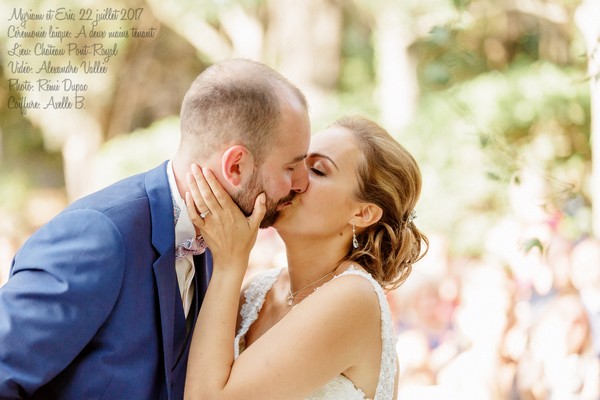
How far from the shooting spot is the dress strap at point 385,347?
2.55 meters

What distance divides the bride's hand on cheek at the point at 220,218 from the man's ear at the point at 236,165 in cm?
4

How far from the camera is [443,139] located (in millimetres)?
8633

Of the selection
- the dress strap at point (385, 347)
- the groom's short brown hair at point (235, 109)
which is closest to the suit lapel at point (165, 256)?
the groom's short brown hair at point (235, 109)

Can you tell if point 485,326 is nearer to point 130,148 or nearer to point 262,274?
point 262,274

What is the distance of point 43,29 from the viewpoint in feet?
29.0

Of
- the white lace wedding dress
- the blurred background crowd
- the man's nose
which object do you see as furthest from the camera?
the blurred background crowd

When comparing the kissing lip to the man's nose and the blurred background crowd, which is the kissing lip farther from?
the blurred background crowd

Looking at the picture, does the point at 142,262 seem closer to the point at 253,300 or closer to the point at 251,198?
the point at 251,198

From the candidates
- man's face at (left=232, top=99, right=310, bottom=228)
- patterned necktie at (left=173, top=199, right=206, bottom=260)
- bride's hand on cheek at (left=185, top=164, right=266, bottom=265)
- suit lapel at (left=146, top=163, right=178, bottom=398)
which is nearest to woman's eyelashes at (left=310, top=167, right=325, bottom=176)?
man's face at (left=232, top=99, right=310, bottom=228)

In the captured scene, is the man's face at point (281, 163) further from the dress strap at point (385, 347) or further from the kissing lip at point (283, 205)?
the dress strap at point (385, 347)

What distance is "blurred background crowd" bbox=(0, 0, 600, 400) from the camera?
4.78 meters

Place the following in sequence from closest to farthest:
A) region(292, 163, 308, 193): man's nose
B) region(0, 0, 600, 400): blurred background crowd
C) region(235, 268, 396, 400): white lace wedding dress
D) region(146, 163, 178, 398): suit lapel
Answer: region(146, 163, 178, 398): suit lapel, region(292, 163, 308, 193): man's nose, region(235, 268, 396, 400): white lace wedding dress, region(0, 0, 600, 400): blurred background crowd

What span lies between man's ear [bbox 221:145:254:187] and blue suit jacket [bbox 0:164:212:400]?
17 centimetres

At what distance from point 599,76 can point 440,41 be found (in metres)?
0.57
